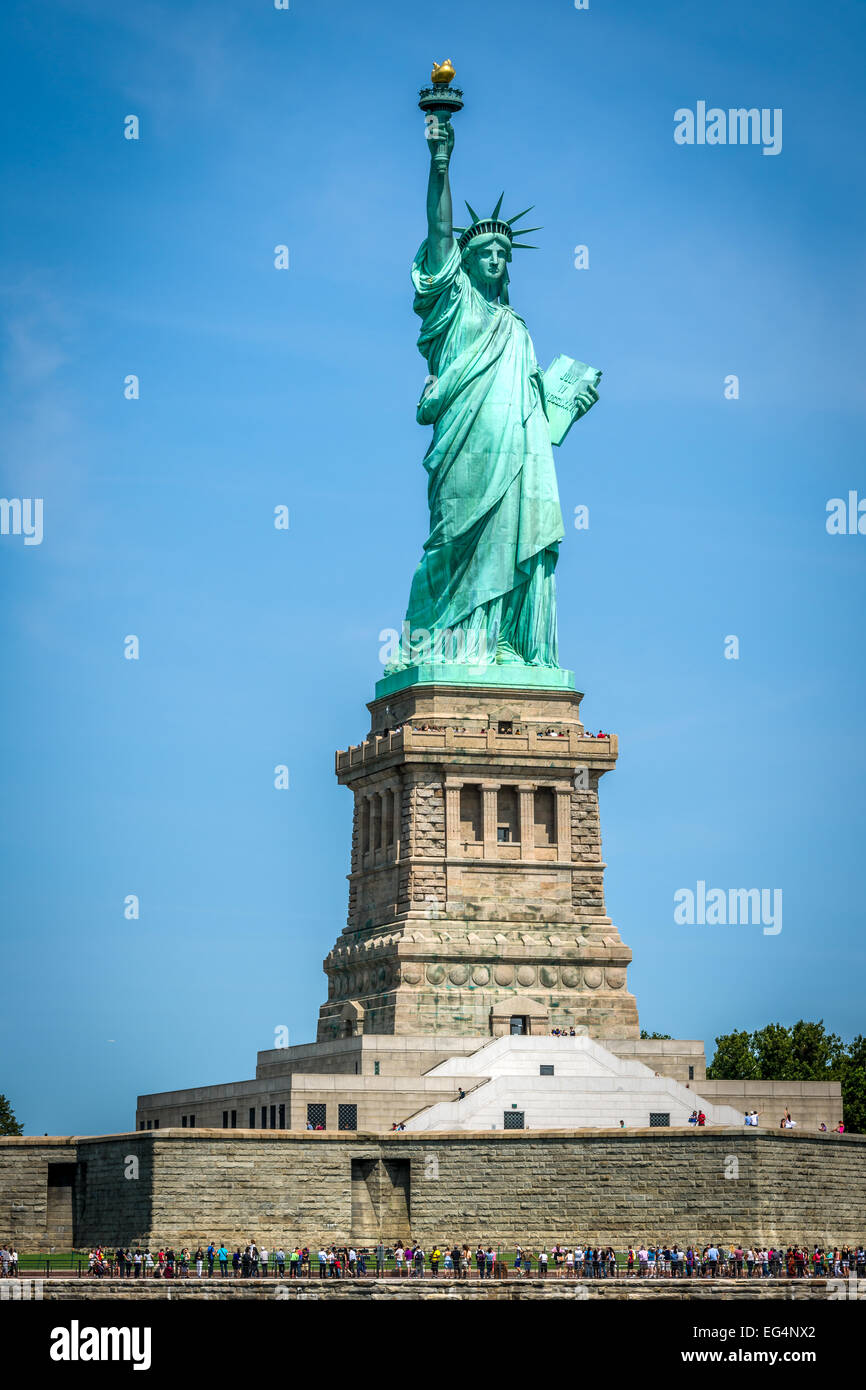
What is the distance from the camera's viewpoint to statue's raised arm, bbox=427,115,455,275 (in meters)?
69.5

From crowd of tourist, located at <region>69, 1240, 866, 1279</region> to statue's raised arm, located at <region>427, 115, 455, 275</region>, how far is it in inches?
971

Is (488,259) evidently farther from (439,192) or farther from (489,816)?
(489,816)

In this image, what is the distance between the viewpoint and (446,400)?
7044 centimetres

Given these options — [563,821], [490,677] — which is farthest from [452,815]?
[490,677]

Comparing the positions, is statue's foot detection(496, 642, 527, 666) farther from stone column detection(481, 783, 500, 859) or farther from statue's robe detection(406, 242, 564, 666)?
stone column detection(481, 783, 500, 859)

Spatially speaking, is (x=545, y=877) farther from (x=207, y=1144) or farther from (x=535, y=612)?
(x=207, y=1144)

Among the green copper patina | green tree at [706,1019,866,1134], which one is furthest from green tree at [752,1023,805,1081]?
the green copper patina

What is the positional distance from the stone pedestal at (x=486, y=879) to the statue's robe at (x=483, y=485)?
217cm
